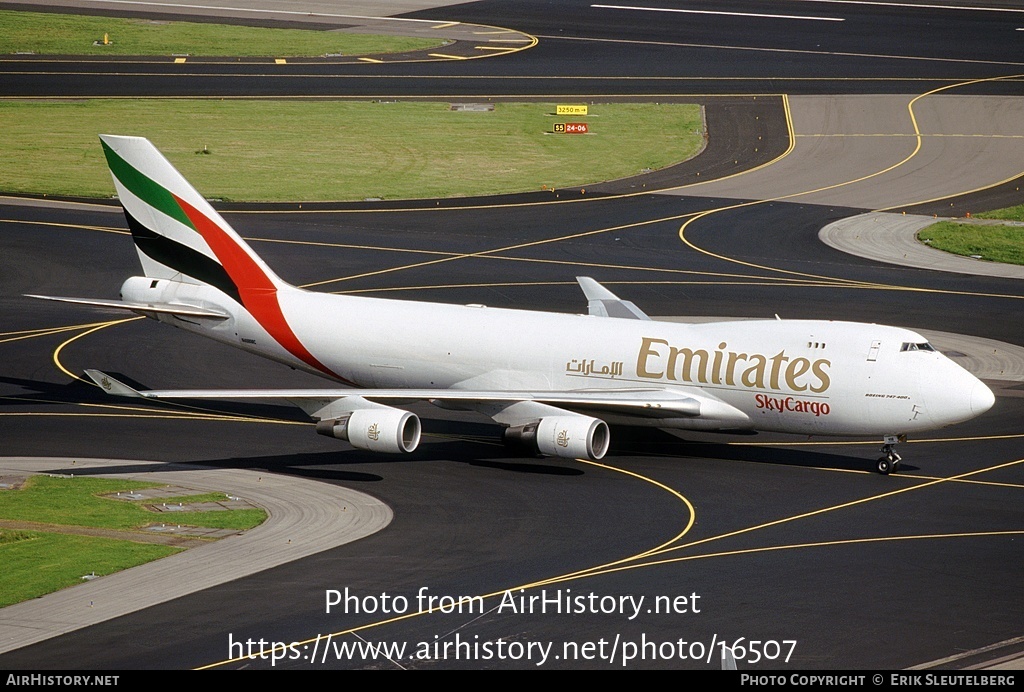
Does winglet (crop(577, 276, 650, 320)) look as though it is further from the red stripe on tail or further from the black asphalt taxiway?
the red stripe on tail

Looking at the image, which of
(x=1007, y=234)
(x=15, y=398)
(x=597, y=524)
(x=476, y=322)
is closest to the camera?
(x=597, y=524)

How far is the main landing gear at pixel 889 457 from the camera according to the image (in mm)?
45406

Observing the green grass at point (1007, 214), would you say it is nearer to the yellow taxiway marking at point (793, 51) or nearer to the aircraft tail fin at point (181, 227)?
the yellow taxiway marking at point (793, 51)

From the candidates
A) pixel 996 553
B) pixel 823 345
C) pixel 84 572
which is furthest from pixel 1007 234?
pixel 84 572

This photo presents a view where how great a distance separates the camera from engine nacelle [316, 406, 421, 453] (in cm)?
4484

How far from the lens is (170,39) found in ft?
429

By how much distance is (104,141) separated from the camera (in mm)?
52812

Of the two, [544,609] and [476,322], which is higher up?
[476,322]

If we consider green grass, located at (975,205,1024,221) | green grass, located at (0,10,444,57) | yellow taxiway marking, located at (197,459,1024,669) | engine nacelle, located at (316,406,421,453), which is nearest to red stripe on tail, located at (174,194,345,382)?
engine nacelle, located at (316,406,421,453)

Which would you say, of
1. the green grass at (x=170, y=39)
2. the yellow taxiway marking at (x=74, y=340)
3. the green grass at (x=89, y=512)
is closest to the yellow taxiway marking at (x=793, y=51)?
the green grass at (x=170, y=39)

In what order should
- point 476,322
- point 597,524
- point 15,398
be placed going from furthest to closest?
Answer: 1. point 15,398
2. point 476,322
3. point 597,524
